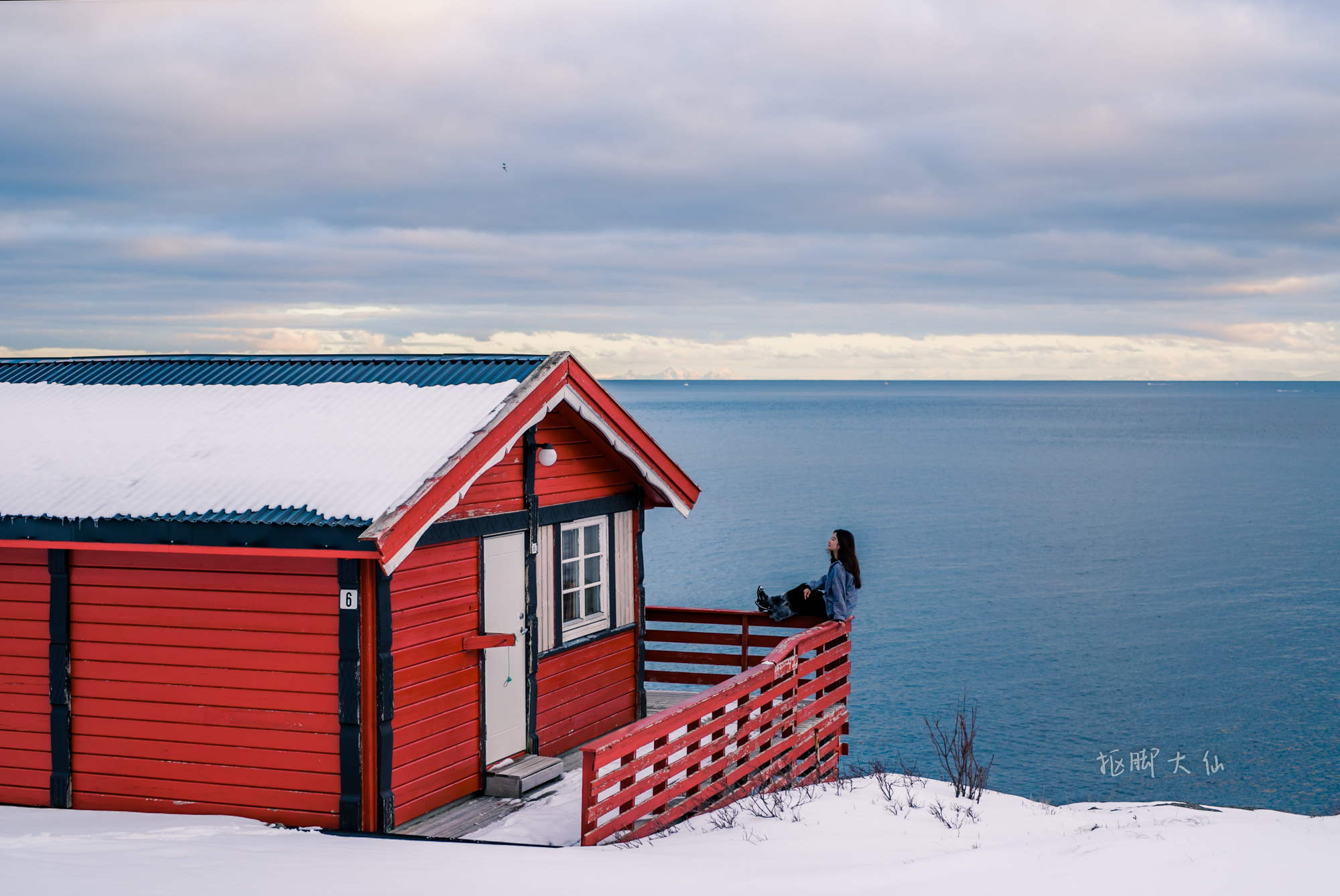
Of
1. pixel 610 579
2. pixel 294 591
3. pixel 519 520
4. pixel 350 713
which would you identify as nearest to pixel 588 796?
pixel 350 713

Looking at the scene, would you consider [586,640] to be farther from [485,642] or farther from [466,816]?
[466,816]

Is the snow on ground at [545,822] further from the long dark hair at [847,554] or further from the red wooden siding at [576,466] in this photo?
the long dark hair at [847,554]

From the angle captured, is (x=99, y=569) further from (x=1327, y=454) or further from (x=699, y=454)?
(x=1327, y=454)

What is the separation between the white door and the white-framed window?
73 cm

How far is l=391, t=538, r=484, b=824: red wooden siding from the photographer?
903 cm

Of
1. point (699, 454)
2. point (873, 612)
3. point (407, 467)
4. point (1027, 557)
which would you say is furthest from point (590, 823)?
point (699, 454)

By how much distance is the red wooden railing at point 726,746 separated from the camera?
27.4 feet

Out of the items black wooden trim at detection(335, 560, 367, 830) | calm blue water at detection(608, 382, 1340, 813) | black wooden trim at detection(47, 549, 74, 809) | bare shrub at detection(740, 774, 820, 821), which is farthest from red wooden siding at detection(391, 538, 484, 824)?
calm blue water at detection(608, 382, 1340, 813)

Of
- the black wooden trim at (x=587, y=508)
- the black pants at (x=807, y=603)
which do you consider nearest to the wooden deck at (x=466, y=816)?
the black wooden trim at (x=587, y=508)

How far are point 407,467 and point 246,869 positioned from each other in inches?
126

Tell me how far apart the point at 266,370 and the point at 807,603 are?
21.5ft

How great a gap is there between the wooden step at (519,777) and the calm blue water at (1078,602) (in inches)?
589

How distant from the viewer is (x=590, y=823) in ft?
26.8

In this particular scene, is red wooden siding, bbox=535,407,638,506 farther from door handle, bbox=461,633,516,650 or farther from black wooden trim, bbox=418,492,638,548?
door handle, bbox=461,633,516,650
